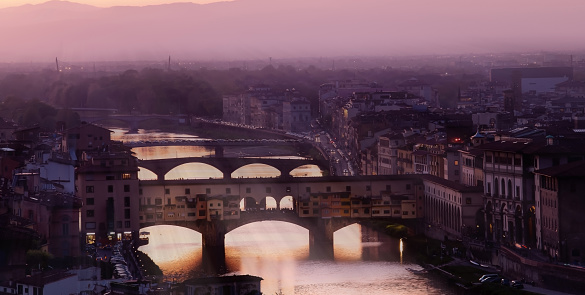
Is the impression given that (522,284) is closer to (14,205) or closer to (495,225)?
(495,225)

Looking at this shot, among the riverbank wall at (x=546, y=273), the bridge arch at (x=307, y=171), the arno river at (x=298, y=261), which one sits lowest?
the arno river at (x=298, y=261)

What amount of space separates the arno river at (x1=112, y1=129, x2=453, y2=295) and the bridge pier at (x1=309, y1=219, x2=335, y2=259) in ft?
0.33

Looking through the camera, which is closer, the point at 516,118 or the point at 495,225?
the point at 495,225

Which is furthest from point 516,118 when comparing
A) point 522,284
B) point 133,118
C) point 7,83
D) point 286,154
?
point 7,83

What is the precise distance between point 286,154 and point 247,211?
1347cm

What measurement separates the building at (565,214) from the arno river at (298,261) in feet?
3.79

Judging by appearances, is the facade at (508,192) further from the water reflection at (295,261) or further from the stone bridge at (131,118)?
the stone bridge at (131,118)

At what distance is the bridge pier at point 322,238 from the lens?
1822cm

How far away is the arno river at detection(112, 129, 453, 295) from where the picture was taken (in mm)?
15352

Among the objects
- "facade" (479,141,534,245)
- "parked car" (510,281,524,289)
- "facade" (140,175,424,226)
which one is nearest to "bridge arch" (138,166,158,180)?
"facade" (140,175,424,226)

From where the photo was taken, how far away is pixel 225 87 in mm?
61469

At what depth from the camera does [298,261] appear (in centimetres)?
1720

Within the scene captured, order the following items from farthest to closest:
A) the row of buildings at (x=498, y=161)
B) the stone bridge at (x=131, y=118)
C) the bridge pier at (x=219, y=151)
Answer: the stone bridge at (x=131, y=118)
the bridge pier at (x=219, y=151)
the row of buildings at (x=498, y=161)

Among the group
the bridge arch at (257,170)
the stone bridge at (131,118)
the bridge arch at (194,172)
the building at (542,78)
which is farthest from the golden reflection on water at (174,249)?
the building at (542,78)
